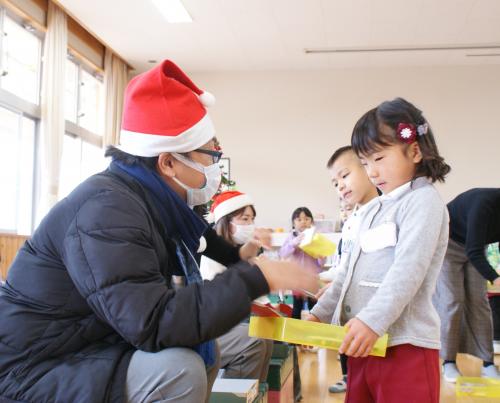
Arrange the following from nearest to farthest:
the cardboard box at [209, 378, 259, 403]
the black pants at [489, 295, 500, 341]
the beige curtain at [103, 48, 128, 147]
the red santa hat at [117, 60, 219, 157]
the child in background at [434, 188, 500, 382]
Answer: the red santa hat at [117, 60, 219, 157], the cardboard box at [209, 378, 259, 403], the child in background at [434, 188, 500, 382], the black pants at [489, 295, 500, 341], the beige curtain at [103, 48, 128, 147]

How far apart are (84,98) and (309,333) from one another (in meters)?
7.11

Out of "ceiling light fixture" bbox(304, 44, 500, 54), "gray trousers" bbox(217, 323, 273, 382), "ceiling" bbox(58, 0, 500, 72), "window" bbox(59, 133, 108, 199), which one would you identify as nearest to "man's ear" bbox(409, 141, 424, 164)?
"gray trousers" bbox(217, 323, 273, 382)

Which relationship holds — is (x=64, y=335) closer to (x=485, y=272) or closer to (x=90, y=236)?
(x=90, y=236)

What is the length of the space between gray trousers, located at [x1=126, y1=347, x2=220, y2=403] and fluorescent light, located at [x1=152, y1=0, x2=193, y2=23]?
5590 millimetres

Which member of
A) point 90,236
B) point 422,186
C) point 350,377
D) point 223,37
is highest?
point 223,37

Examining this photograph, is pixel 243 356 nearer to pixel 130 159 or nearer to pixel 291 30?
pixel 130 159

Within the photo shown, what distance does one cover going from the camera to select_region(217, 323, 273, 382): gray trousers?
2.35 metres

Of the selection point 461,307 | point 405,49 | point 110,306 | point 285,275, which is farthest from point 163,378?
point 405,49

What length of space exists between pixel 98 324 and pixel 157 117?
53cm

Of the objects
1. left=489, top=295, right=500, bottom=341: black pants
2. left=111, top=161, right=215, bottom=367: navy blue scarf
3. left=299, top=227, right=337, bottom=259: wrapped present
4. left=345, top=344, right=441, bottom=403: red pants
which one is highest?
left=111, top=161, right=215, bottom=367: navy blue scarf

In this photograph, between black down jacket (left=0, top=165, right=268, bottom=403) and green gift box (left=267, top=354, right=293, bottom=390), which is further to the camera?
green gift box (left=267, top=354, right=293, bottom=390)

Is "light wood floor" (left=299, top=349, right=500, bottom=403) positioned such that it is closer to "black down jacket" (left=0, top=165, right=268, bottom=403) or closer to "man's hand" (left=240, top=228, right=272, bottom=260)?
"man's hand" (left=240, top=228, right=272, bottom=260)

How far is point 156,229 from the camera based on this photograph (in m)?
1.31

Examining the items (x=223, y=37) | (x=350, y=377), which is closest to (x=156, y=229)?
(x=350, y=377)
